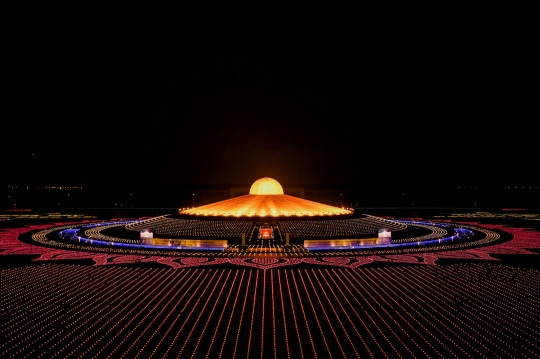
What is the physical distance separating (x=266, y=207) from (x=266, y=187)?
3505mm

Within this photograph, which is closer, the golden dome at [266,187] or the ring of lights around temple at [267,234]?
the ring of lights around temple at [267,234]

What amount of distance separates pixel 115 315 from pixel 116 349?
1.94m

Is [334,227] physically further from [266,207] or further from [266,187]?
[266,187]

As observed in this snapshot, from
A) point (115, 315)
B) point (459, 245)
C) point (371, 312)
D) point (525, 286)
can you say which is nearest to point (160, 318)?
point (115, 315)

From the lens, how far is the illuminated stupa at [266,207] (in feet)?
77.9

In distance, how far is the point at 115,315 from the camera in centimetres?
926

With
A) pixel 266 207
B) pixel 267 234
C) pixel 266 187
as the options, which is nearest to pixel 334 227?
pixel 267 234

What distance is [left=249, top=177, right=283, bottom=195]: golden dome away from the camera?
2797 centimetres

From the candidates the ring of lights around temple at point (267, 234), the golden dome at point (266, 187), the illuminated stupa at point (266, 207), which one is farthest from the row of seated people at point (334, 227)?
the golden dome at point (266, 187)

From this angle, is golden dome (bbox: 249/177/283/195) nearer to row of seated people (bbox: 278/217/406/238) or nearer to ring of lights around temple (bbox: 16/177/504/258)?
ring of lights around temple (bbox: 16/177/504/258)

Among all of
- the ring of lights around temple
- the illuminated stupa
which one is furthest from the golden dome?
the ring of lights around temple

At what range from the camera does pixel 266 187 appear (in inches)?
1103

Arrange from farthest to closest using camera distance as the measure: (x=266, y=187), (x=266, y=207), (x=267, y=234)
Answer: (x=266, y=187) → (x=266, y=207) → (x=267, y=234)

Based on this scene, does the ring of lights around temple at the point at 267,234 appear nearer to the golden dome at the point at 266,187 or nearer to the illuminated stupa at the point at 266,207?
the illuminated stupa at the point at 266,207
